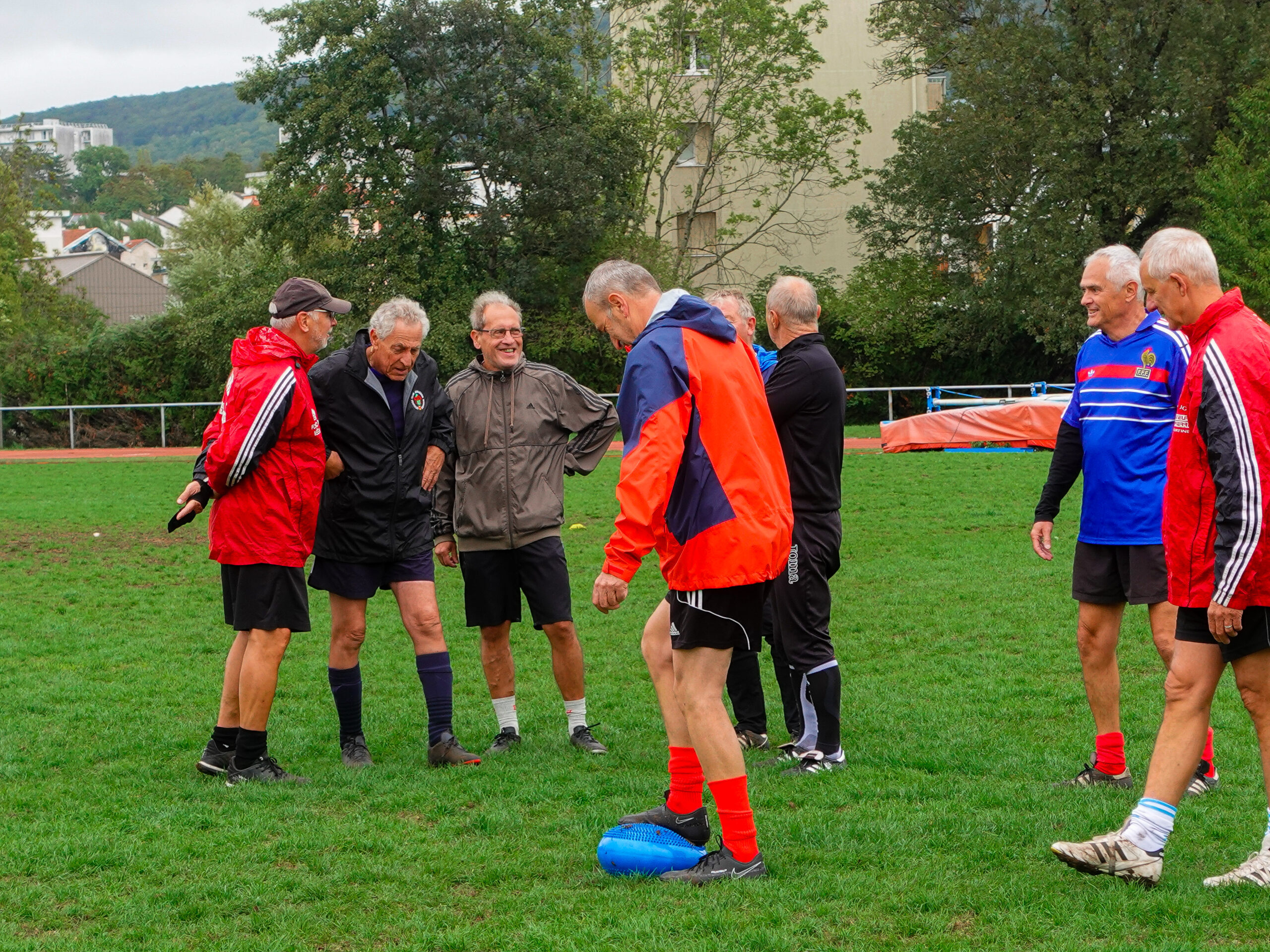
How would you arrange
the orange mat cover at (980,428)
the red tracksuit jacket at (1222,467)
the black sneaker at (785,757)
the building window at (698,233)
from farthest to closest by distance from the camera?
the building window at (698,233), the orange mat cover at (980,428), the black sneaker at (785,757), the red tracksuit jacket at (1222,467)

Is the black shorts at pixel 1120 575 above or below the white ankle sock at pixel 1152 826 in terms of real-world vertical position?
above

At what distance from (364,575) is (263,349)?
46.6 inches

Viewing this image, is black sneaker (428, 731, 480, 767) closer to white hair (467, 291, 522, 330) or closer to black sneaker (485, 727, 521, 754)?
black sneaker (485, 727, 521, 754)

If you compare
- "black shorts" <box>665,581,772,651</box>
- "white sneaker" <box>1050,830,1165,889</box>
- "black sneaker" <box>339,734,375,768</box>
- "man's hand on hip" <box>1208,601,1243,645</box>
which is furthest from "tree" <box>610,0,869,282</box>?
"white sneaker" <box>1050,830,1165,889</box>

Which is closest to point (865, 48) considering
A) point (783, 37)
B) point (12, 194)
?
point (783, 37)

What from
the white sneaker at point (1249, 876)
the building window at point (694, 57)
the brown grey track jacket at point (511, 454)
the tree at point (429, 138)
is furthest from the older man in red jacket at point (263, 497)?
the building window at point (694, 57)

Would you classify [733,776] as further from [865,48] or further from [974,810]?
[865,48]

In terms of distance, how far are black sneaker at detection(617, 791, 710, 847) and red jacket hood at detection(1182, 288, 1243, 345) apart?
240 centimetres

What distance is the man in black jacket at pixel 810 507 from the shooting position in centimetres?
572

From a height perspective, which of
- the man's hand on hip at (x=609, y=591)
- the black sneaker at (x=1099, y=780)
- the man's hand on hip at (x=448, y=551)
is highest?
the man's hand on hip at (x=609, y=591)

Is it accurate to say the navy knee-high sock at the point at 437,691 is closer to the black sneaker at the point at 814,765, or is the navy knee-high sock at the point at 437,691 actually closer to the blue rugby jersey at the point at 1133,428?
the black sneaker at the point at 814,765

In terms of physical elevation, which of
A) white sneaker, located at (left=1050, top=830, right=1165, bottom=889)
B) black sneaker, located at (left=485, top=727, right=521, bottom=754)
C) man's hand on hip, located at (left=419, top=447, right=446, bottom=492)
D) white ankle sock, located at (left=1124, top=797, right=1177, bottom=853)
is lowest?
black sneaker, located at (left=485, top=727, right=521, bottom=754)

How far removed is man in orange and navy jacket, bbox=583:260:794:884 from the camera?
4160mm

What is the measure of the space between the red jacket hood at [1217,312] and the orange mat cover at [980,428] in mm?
18787
